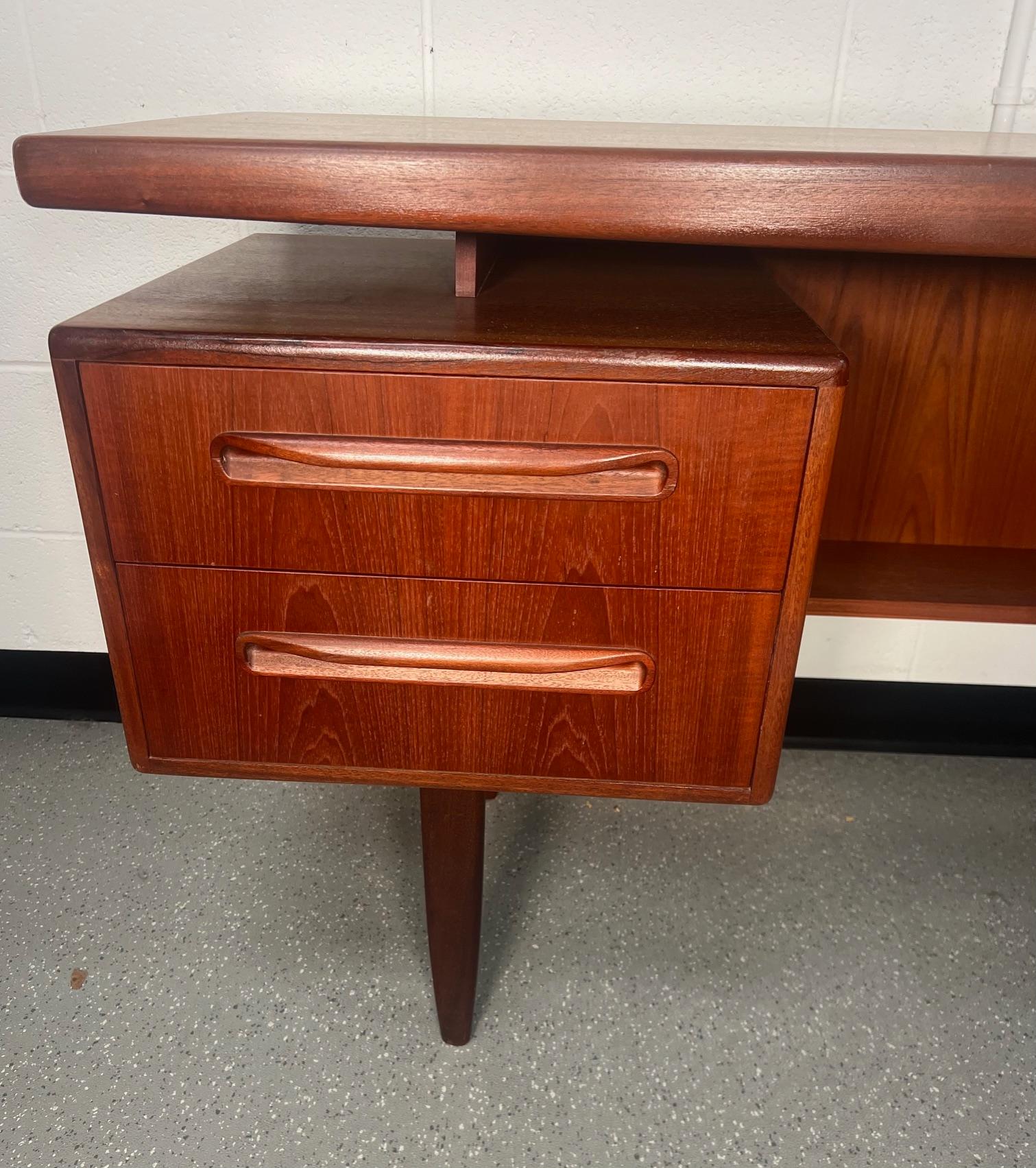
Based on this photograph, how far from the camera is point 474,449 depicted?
53 centimetres

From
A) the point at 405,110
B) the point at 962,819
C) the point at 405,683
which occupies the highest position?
the point at 405,110

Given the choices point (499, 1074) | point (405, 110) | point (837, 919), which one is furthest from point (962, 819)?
point (405, 110)

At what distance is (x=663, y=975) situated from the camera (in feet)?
3.01

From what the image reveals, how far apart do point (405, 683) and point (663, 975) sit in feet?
1.66

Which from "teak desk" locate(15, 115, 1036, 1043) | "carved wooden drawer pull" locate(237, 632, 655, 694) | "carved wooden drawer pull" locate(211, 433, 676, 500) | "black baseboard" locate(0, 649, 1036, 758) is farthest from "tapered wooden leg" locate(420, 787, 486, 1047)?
"black baseboard" locate(0, 649, 1036, 758)

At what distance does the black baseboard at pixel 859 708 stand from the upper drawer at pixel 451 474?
0.75 metres

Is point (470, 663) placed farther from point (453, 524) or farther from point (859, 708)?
point (859, 708)

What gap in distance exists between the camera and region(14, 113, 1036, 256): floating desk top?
18.9 inches

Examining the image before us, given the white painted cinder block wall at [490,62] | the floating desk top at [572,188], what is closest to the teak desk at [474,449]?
the floating desk top at [572,188]

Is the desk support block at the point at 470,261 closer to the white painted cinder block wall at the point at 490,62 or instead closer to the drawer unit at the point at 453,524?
the drawer unit at the point at 453,524

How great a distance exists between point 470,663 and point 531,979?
1.55 feet

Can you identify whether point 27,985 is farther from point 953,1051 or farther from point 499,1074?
point 953,1051

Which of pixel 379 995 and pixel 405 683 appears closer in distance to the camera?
pixel 405 683

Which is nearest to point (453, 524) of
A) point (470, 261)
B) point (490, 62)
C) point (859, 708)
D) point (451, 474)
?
point (451, 474)
